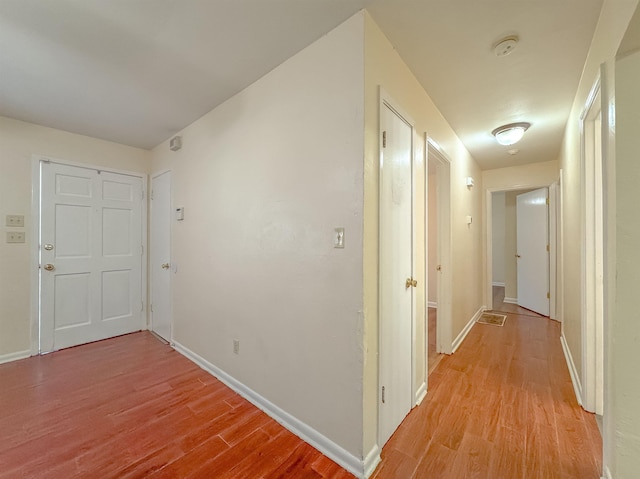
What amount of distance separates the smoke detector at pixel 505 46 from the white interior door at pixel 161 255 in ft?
10.6

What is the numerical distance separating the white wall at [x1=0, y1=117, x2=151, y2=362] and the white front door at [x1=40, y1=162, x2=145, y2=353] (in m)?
0.11

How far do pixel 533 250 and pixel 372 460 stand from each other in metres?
4.47

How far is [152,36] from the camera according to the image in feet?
4.98

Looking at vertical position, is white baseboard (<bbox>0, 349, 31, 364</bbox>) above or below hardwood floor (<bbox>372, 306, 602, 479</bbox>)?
above

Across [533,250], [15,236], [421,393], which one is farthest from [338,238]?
[533,250]

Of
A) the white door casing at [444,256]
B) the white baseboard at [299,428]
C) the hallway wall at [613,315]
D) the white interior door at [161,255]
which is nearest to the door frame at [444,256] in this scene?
the white door casing at [444,256]

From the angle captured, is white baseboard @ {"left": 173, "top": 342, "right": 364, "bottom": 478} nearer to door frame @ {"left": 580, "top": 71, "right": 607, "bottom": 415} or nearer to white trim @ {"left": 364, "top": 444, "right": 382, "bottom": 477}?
white trim @ {"left": 364, "top": 444, "right": 382, "bottom": 477}

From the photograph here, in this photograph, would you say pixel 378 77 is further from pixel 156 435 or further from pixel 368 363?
pixel 156 435

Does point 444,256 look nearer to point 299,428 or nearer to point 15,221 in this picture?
point 299,428

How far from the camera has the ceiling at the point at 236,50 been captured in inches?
52.2

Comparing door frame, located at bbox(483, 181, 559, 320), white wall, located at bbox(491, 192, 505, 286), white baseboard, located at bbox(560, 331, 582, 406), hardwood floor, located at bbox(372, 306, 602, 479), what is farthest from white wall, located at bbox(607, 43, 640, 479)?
white wall, located at bbox(491, 192, 505, 286)

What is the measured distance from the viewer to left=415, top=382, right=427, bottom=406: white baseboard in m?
1.95

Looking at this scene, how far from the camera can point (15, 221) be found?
8.68 ft

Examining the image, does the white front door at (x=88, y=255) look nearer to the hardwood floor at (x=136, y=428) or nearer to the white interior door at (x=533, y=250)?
the hardwood floor at (x=136, y=428)
